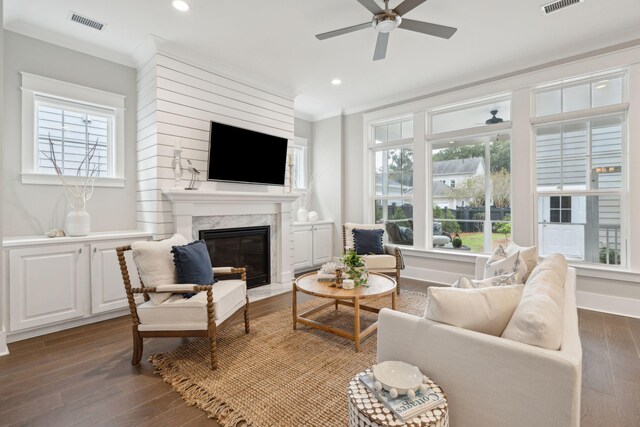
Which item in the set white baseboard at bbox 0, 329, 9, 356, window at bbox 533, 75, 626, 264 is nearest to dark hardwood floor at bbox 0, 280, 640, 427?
white baseboard at bbox 0, 329, 9, 356

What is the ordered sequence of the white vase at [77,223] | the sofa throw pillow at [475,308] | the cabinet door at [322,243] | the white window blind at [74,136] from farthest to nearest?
the cabinet door at [322,243]
the white window blind at [74,136]
the white vase at [77,223]
the sofa throw pillow at [475,308]

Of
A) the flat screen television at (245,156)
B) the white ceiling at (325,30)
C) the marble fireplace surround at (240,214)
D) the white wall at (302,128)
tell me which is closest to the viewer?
the white ceiling at (325,30)

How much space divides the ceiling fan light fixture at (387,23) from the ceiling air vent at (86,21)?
8.83 feet

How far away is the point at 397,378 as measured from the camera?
1335 millimetres

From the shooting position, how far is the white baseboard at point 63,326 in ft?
9.30

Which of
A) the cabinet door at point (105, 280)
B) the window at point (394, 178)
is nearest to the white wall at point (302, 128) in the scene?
the window at point (394, 178)

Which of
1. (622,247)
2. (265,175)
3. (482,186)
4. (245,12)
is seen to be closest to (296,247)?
(265,175)

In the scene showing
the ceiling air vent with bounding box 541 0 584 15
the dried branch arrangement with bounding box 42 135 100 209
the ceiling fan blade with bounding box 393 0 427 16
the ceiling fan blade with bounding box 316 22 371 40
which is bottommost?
the dried branch arrangement with bounding box 42 135 100 209

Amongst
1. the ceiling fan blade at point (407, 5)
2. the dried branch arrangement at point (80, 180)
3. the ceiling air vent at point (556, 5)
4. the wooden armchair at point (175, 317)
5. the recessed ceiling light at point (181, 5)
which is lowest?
the wooden armchair at point (175, 317)

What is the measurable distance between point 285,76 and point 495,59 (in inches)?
107

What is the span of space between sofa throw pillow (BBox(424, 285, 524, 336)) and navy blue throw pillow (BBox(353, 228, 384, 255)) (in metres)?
2.99

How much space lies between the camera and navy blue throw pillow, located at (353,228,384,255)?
4488 millimetres

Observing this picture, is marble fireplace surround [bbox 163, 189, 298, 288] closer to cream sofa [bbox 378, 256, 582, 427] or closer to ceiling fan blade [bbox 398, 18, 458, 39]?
ceiling fan blade [bbox 398, 18, 458, 39]

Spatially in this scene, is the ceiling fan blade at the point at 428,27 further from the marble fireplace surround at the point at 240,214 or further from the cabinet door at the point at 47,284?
the cabinet door at the point at 47,284
